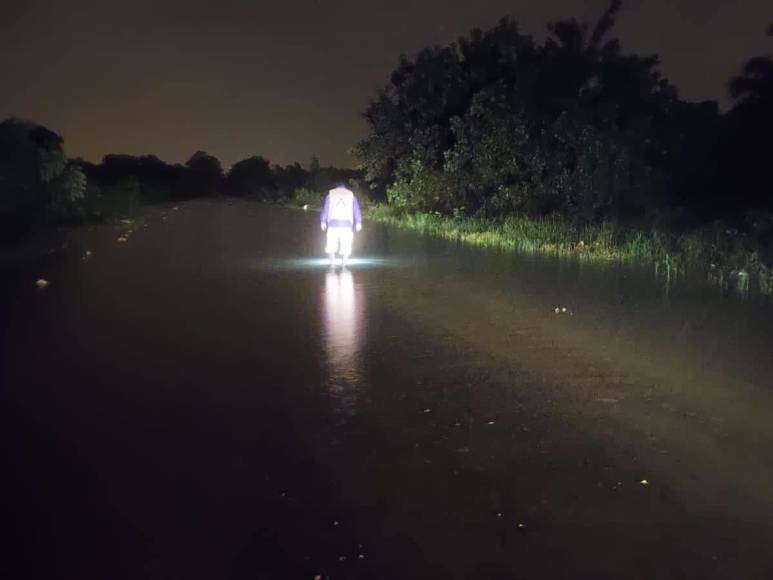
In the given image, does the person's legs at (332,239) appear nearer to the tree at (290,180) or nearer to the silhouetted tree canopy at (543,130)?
the silhouetted tree canopy at (543,130)

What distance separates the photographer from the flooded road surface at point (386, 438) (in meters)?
4.75

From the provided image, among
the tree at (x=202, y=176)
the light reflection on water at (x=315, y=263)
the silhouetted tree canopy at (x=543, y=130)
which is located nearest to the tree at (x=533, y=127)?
the silhouetted tree canopy at (x=543, y=130)

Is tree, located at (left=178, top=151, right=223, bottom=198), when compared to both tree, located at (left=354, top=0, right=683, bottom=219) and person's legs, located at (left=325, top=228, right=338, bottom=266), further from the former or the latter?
person's legs, located at (left=325, top=228, right=338, bottom=266)

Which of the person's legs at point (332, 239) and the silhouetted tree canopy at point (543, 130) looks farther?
the silhouetted tree canopy at point (543, 130)

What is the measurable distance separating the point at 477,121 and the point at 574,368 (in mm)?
28234

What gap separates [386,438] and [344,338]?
4124 millimetres

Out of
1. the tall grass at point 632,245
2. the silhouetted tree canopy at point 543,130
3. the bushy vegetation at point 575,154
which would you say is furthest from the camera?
the silhouetted tree canopy at point 543,130

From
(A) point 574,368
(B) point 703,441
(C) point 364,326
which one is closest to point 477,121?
(C) point 364,326

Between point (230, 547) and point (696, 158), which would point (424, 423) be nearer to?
point (230, 547)

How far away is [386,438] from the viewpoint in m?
6.70

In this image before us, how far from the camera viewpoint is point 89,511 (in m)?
5.31

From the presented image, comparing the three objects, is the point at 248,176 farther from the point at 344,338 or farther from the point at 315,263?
the point at 344,338

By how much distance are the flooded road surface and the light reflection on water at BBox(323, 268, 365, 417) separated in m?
0.05

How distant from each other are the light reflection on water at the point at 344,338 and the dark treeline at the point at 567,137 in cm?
1157
